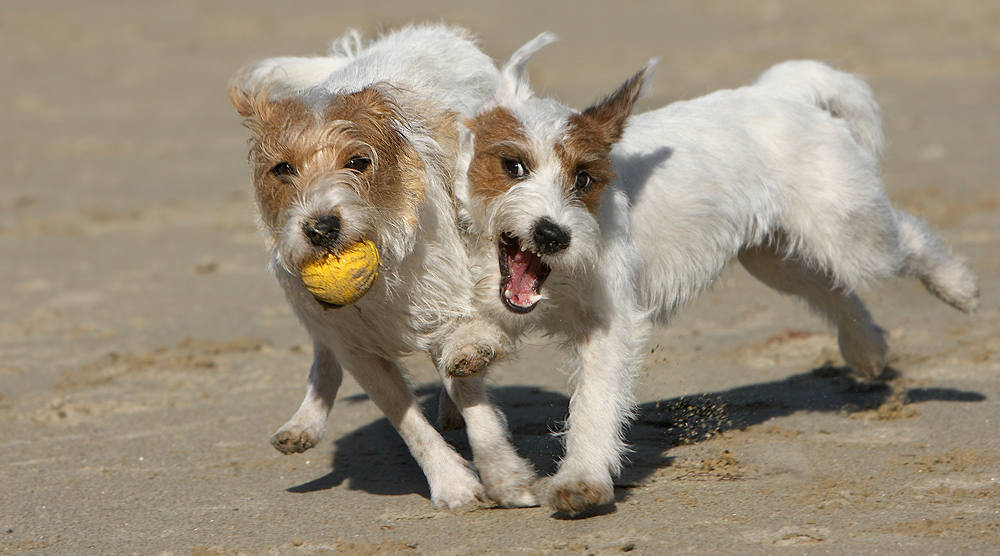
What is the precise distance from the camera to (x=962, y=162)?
11148 millimetres

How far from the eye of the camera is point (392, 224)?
4.22 m

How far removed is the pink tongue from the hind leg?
2.11m

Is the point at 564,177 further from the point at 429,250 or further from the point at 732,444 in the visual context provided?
the point at 732,444

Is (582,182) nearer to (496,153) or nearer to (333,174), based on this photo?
(496,153)

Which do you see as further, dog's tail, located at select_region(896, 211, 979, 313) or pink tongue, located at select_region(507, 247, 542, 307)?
dog's tail, located at select_region(896, 211, 979, 313)

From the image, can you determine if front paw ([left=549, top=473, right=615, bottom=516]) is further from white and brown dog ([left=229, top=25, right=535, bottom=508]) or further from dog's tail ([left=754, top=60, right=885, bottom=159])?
dog's tail ([left=754, top=60, right=885, bottom=159])

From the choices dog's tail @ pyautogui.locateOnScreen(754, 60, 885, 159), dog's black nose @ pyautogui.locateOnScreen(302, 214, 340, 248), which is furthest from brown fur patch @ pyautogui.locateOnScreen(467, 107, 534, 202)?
dog's tail @ pyautogui.locateOnScreen(754, 60, 885, 159)

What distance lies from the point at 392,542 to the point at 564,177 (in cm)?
160

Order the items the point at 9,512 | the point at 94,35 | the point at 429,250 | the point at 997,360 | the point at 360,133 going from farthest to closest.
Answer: the point at 94,35 → the point at 997,360 → the point at 9,512 → the point at 429,250 → the point at 360,133

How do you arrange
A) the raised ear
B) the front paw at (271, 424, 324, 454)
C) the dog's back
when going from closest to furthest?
1. the raised ear
2. the dog's back
3. the front paw at (271, 424, 324, 454)

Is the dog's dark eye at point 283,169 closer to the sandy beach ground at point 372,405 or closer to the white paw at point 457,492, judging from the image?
the sandy beach ground at point 372,405

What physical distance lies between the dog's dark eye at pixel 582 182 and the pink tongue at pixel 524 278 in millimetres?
329

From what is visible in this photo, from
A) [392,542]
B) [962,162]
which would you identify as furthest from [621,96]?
[962,162]

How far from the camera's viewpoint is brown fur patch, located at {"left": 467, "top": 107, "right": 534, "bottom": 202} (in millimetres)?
4176
